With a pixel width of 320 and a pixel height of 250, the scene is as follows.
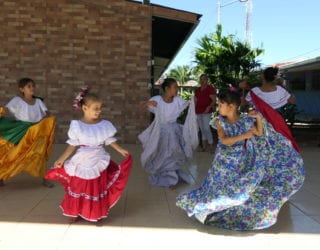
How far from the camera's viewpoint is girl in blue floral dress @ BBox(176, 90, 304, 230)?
13.4 ft

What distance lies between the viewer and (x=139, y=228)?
13.8 ft

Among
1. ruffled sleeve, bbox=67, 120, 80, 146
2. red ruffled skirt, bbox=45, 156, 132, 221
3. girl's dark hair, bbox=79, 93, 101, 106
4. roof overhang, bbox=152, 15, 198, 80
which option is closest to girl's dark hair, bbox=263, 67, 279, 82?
red ruffled skirt, bbox=45, 156, 132, 221

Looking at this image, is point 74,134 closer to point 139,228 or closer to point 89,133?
point 89,133

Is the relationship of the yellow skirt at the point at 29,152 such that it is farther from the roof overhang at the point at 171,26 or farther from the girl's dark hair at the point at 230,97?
the roof overhang at the point at 171,26

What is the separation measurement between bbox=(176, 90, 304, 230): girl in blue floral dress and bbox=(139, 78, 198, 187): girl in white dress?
170 cm

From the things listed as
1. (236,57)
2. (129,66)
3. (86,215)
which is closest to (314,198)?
(86,215)

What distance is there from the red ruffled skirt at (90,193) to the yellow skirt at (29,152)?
1.41 metres

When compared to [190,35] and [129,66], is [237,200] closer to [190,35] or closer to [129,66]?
[129,66]

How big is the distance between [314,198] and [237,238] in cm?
194

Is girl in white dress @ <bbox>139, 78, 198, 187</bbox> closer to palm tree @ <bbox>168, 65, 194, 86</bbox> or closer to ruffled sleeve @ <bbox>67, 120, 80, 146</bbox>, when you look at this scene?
ruffled sleeve @ <bbox>67, 120, 80, 146</bbox>

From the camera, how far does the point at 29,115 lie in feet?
19.4

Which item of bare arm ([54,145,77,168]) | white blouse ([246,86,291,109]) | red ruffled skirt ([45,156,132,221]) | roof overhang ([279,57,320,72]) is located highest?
roof overhang ([279,57,320,72])

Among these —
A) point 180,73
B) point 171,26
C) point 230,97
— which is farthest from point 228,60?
point 180,73

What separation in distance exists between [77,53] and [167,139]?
475cm
